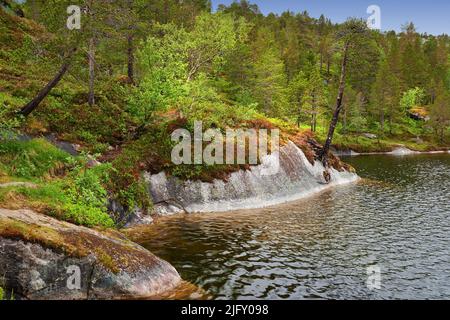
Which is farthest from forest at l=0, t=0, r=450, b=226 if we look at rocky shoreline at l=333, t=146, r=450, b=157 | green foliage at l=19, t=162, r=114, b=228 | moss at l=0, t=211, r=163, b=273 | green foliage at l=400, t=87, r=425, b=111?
green foliage at l=400, t=87, r=425, b=111

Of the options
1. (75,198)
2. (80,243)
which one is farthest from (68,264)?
(75,198)

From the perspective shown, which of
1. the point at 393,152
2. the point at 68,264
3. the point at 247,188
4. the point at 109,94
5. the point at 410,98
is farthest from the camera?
the point at 410,98

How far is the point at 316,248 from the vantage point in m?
20.5

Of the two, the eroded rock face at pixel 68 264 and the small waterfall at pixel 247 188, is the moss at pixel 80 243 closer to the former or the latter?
the eroded rock face at pixel 68 264

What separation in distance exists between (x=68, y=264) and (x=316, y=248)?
1219 centimetres

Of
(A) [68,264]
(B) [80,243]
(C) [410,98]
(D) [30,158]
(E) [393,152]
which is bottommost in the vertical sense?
(A) [68,264]

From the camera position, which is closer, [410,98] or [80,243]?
[80,243]

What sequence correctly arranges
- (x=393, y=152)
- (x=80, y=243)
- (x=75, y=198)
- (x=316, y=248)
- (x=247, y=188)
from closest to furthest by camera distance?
(x=80, y=243), (x=75, y=198), (x=316, y=248), (x=247, y=188), (x=393, y=152)

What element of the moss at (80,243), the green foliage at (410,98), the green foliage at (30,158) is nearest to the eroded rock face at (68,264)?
the moss at (80,243)

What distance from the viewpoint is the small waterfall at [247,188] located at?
90.2 ft

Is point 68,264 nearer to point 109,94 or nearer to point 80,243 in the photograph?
point 80,243

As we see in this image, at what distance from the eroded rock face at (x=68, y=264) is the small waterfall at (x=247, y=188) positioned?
11.1 m

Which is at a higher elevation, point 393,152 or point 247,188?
point 393,152

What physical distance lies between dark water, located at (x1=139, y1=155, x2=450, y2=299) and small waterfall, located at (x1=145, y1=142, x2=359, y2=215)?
149 centimetres
